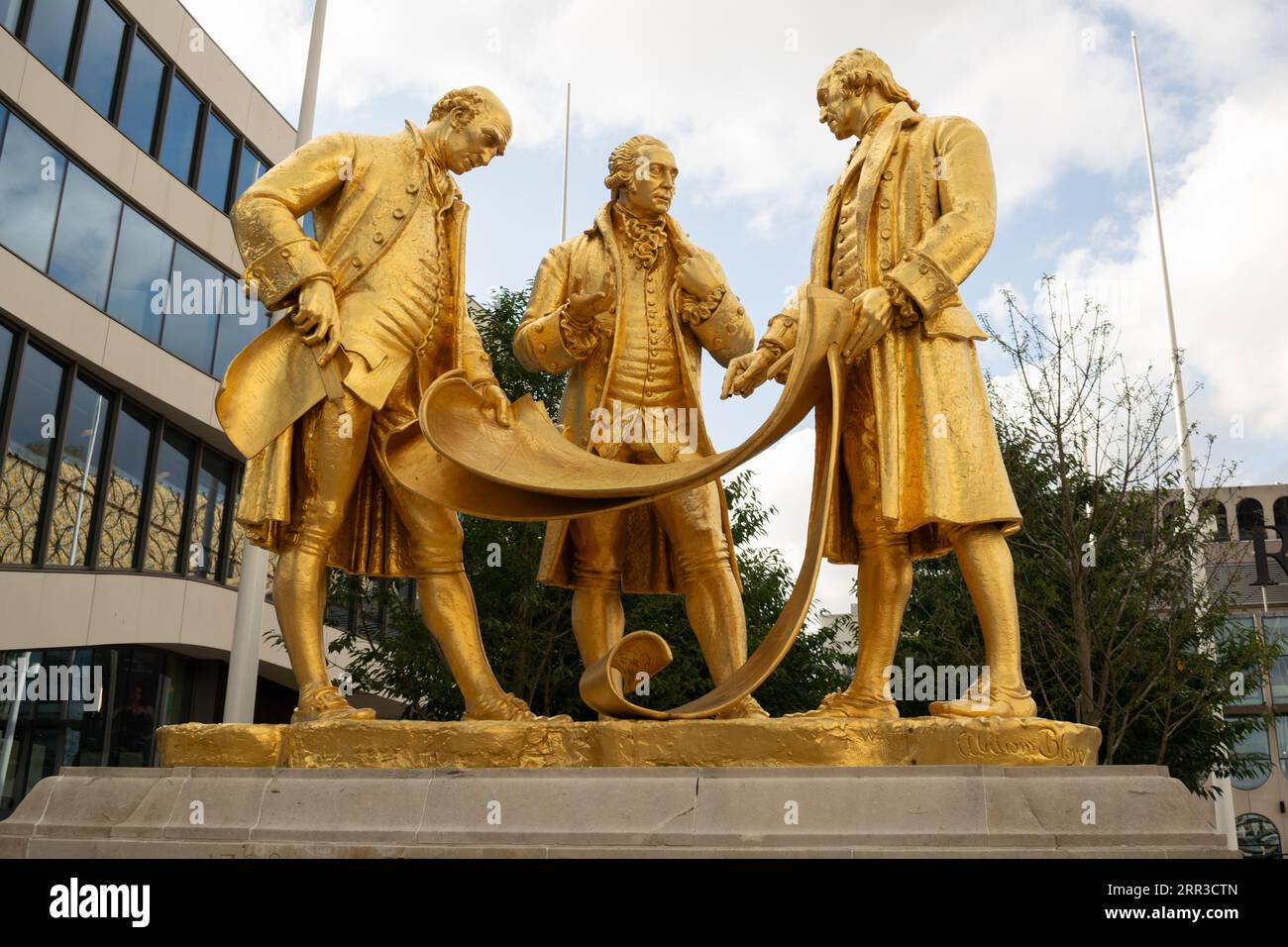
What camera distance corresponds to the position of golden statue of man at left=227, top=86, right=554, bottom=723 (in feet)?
19.1

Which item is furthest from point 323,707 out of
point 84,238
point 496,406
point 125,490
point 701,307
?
point 125,490

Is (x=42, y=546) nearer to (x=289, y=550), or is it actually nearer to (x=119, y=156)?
(x=119, y=156)

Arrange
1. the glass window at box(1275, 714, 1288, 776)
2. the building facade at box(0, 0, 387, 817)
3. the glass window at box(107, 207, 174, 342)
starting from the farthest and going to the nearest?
the glass window at box(1275, 714, 1288, 776) < the glass window at box(107, 207, 174, 342) < the building facade at box(0, 0, 387, 817)

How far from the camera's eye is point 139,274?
19875 mm

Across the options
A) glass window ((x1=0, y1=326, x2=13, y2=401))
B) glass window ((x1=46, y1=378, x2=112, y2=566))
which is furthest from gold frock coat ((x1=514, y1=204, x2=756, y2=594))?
glass window ((x1=46, y1=378, x2=112, y2=566))

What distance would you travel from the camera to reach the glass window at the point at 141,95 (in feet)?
65.5

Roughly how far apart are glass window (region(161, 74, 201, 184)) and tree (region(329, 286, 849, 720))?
7.52 metres

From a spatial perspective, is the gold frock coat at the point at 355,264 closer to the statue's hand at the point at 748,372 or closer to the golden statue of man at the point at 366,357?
the golden statue of man at the point at 366,357

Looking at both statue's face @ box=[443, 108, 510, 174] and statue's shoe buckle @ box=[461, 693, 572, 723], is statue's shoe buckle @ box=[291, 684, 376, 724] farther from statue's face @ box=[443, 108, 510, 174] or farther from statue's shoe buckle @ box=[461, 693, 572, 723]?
statue's face @ box=[443, 108, 510, 174]

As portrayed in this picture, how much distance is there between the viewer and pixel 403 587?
18531 mm

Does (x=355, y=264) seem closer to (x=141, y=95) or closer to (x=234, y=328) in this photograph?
(x=141, y=95)
